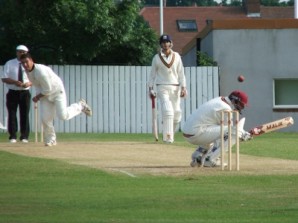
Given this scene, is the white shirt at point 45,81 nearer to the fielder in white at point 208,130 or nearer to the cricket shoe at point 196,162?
the fielder in white at point 208,130

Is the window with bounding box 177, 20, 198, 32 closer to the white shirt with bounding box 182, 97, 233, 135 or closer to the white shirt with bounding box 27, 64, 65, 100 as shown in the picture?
the white shirt with bounding box 27, 64, 65, 100

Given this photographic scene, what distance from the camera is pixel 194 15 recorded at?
282 ft

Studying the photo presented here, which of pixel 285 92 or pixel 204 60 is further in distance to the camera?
pixel 285 92


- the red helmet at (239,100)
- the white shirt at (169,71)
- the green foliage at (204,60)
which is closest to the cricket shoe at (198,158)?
the red helmet at (239,100)

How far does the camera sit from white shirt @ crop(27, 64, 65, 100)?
2347 centimetres

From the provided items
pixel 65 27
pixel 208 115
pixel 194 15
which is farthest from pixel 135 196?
pixel 194 15

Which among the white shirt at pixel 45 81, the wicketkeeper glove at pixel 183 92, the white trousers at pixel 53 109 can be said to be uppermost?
the white shirt at pixel 45 81

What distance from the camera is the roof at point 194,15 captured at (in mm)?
82875

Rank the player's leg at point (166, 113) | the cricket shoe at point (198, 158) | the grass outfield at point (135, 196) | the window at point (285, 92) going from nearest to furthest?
1. the grass outfield at point (135, 196)
2. the cricket shoe at point (198, 158)
3. the player's leg at point (166, 113)
4. the window at point (285, 92)

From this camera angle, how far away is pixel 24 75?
26.6 metres

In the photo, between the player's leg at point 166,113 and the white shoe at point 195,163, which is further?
the player's leg at point 166,113

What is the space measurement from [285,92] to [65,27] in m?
7.43

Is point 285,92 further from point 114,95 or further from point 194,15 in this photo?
point 194,15

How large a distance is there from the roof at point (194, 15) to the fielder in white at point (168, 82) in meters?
54.6
